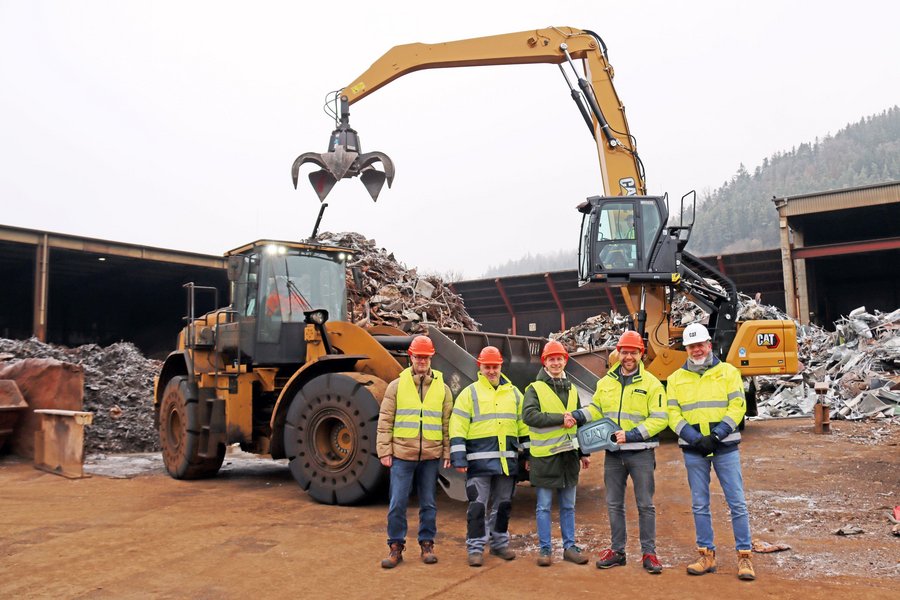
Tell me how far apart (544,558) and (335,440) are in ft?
9.44

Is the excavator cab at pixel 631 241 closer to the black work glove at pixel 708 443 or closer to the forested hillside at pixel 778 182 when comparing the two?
the black work glove at pixel 708 443

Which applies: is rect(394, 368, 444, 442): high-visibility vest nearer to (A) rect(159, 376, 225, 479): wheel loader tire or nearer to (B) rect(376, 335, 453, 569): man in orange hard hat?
(B) rect(376, 335, 453, 569): man in orange hard hat

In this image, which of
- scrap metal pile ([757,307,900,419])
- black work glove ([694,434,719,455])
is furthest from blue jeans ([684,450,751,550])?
scrap metal pile ([757,307,900,419])

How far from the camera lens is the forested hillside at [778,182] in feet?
277

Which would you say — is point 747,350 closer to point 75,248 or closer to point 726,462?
point 726,462

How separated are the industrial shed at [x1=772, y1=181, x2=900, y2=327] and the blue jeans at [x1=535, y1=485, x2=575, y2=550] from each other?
691 inches

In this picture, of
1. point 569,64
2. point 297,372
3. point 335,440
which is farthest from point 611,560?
point 569,64

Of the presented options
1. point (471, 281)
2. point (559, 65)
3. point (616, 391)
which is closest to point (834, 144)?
point (471, 281)

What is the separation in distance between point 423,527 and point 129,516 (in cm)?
323

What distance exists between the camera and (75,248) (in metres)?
18.8

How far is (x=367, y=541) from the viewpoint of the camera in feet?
18.4

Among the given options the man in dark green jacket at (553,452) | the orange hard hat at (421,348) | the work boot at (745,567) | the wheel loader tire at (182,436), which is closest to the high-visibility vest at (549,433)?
the man in dark green jacket at (553,452)

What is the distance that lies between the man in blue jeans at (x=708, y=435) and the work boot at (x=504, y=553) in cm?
118

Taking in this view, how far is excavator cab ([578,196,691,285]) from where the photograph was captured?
10.4 metres
